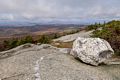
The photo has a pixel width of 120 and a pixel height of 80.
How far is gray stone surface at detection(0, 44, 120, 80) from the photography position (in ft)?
54.6

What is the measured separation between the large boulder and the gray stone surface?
2.10ft

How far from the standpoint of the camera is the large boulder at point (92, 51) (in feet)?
68.4

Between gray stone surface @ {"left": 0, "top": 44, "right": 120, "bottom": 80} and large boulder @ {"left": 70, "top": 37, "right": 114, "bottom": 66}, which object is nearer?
gray stone surface @ {"left": 0, "top": 44, "right": 120, "bottom": 80}

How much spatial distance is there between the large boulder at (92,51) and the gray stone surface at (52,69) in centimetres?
64

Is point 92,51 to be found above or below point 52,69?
above

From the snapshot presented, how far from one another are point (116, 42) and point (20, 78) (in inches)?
748

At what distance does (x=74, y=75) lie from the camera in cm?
1703

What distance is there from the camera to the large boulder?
20844mm

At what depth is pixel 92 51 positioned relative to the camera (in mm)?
20969

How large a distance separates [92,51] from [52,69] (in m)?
5.19

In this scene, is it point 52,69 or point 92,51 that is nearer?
point 52,69

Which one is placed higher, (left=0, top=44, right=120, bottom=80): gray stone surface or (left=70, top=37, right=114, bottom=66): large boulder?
(left=70, top=37, right=114, bottom=66): large boulder

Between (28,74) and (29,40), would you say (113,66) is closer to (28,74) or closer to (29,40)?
(28,74)

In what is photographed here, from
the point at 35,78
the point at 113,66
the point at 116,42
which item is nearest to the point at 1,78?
the point at 35,78
